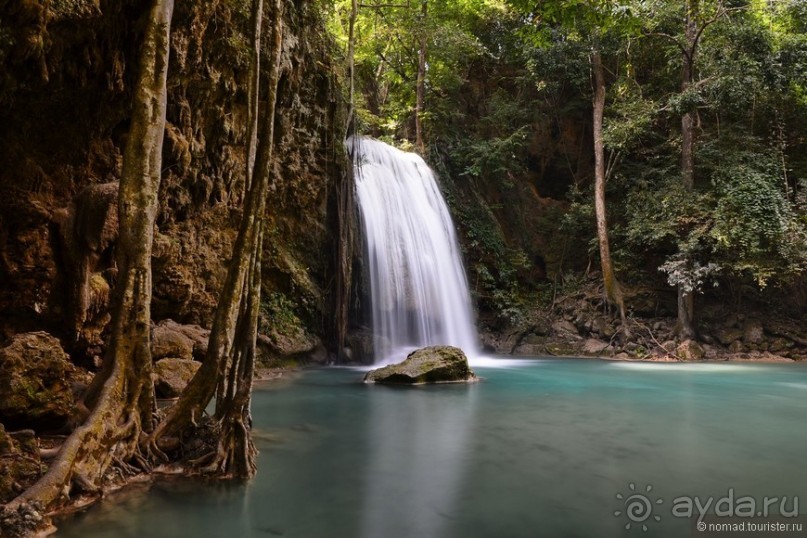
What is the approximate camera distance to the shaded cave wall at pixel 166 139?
6047 millimetres

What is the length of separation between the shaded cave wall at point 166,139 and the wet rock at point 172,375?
1002mm

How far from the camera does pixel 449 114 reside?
1988cm

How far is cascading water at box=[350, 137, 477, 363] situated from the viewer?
48.7 feet

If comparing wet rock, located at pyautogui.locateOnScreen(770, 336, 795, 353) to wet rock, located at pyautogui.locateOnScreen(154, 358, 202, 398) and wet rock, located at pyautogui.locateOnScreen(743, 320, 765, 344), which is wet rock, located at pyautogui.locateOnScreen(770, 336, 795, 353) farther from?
wet rock, located at pyautogui.locateOnScreen(154, 358, 202, 398)

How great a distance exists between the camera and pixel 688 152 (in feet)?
54.1

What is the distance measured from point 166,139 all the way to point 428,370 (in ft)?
19.7

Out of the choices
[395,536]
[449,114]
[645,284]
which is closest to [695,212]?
[645,284]

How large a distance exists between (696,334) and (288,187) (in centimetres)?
1292

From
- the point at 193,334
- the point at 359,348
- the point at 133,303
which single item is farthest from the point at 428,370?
the point at 133,303

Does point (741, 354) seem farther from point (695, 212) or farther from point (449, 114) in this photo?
point (449, 114)

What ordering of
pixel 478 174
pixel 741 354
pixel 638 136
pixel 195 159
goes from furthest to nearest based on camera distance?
1. pixel 478 174
2. pixel 638 136
3. pixel 741 354
4. pixel 195 159

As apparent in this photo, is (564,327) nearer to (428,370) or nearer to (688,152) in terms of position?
(688,152)

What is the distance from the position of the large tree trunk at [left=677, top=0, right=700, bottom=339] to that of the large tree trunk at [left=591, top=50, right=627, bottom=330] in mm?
1681

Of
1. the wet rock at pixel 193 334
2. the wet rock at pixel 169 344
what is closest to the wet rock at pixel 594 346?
the wet rock at pixel 193 334
